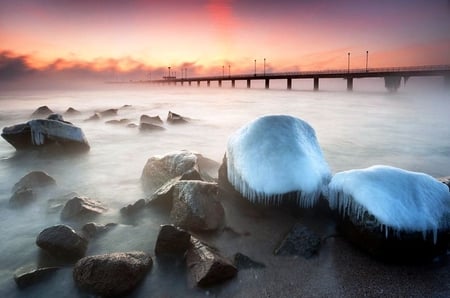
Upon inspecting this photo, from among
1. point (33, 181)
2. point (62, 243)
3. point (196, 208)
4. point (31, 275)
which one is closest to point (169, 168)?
point (196, 208)

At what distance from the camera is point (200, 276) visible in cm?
355

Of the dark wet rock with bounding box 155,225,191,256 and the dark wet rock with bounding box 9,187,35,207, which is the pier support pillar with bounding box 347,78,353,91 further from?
the dark wet rock with bounding box 155,225,191,256

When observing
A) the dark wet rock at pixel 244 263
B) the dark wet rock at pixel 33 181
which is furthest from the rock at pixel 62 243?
the dark wet rock at pixel 33 181

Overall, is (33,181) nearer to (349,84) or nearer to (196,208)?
(196,208)

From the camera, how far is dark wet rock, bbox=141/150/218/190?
6176mm

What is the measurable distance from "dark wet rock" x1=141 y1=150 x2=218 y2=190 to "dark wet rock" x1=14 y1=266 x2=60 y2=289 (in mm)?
2582

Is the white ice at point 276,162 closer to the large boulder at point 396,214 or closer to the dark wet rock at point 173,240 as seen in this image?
the large boulder at point 396,214

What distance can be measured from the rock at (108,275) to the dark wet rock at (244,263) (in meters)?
1.12

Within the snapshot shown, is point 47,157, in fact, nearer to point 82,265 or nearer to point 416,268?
point 82,265

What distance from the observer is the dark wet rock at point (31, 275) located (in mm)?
3664

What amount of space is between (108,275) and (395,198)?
11.3 feet

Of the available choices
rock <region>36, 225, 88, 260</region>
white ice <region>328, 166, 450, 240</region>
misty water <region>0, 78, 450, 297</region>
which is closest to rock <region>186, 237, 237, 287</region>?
misty water <region>0, 78, 450, 297</region>

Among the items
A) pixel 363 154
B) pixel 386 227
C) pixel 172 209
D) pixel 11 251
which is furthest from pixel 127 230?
pixel 363 154

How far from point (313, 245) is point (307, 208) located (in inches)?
32.6
